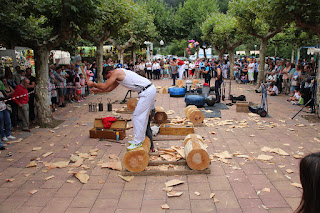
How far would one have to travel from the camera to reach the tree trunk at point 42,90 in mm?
8852

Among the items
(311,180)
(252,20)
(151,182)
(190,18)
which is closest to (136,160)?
(151,182)

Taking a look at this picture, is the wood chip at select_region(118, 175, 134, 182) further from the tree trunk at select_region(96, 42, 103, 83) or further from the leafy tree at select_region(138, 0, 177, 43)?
the leafy tree at select_region(138, 0, 177, 43)

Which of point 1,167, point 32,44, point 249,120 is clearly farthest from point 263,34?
point 1,167

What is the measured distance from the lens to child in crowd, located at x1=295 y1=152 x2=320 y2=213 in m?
1.34

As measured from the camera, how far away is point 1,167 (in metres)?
5.70

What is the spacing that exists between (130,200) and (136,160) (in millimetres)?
987

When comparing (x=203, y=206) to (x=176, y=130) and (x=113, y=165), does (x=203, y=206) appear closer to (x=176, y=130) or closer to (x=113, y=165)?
(x=113, y=165)

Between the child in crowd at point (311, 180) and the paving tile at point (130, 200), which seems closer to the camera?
the child in crowd at point (311, 180)

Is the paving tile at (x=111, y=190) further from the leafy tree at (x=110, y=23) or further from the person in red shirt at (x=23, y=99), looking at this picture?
the leafy tree at (x=110, y=23)

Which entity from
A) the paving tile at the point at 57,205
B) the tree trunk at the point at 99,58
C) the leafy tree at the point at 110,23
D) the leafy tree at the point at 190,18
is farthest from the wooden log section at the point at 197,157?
the leafy tree at the point at 190,18

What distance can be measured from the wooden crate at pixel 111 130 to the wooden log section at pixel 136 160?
215 cm

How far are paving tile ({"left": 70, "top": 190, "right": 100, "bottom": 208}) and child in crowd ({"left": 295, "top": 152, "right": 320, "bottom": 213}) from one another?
3549 mm

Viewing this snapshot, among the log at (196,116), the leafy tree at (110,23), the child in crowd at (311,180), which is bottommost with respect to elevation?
the log at (196,116)

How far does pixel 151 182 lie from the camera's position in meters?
4.99
